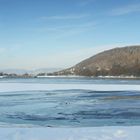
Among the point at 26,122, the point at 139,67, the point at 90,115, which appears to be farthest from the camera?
the point at 139,67

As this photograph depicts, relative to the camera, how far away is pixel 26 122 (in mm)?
11688

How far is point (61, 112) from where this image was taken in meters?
14.5
